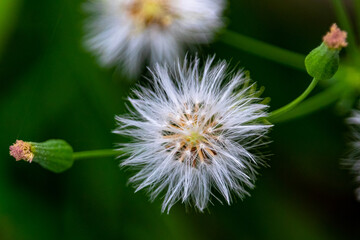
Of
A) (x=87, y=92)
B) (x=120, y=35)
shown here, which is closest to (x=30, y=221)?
(x=87, y=92)

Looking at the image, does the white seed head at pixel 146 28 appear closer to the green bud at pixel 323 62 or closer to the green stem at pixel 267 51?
the green stem at pixel 267 51

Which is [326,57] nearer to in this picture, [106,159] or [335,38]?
[335,38]

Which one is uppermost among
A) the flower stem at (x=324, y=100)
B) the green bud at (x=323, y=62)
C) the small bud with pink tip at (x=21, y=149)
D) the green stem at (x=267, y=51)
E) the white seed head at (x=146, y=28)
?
the white seed head at (x=146, y=28)

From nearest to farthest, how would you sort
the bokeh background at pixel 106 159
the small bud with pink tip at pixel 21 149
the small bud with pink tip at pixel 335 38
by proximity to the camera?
the small bud with pink tip at pixel 335 38, the small bud with pink tip at pixel 21 149, the bokeh background at pixel 106 159

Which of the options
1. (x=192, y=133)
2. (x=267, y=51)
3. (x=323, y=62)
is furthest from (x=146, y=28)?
(x=323, y=62)

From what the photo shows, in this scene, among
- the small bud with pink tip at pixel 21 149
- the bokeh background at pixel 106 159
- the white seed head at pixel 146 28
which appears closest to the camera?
the small bud with pink tip at pixel 21 149

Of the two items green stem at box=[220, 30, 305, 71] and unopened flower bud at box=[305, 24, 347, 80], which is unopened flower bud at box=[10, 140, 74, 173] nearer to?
unopened flower bud at box=[305, 24, 347, 80]

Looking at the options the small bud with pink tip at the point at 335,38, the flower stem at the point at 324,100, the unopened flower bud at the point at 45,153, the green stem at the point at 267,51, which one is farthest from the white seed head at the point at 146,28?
the small bud with pink tip at the point at 335,38
